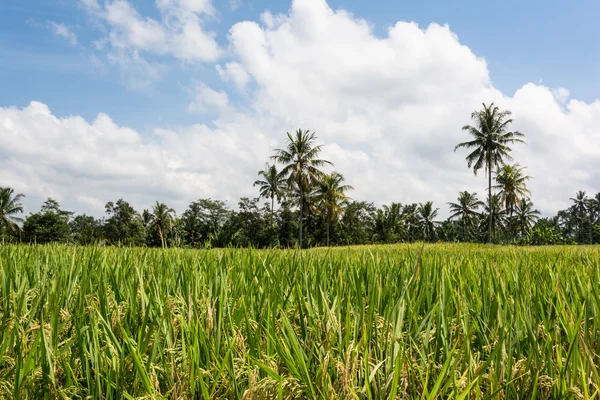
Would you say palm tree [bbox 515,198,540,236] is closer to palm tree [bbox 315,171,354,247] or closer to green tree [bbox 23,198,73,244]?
palm tree [bbox 315,171,354,247]

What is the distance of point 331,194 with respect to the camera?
145 ft

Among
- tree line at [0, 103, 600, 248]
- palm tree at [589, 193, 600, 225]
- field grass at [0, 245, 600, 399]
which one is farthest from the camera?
palm tree at [589, 193, 600, 225]

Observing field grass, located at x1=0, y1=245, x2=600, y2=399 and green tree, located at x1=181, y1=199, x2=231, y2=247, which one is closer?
field grass, located at x1=0, y1=245, x2=600, y2=399

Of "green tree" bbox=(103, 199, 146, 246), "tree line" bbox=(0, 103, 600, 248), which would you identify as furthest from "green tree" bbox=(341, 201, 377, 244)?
"green tree" bbox=(103, 199, 146, 246)

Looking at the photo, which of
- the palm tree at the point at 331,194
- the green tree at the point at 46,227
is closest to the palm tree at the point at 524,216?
the palm tree at the point at 331,194

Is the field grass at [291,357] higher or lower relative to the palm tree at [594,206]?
lower

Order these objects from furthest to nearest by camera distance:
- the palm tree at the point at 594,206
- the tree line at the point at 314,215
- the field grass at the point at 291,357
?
the palm tree at the point at 594,206
the tree line at the point at 314,215
the field grass at the point at 291,357

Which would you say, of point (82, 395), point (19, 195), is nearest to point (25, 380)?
point (82, 395)

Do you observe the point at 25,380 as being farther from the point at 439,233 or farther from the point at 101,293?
the point at 439,233

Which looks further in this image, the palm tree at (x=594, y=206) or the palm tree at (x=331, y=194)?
the palm tree at (x=594, y=206)

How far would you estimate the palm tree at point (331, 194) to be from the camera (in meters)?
42.8

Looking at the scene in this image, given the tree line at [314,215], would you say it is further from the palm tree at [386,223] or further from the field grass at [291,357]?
the field grass at [291,357]

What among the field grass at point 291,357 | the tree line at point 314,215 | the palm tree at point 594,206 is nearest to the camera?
the field grass at point 291,357

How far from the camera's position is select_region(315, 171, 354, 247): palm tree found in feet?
140
